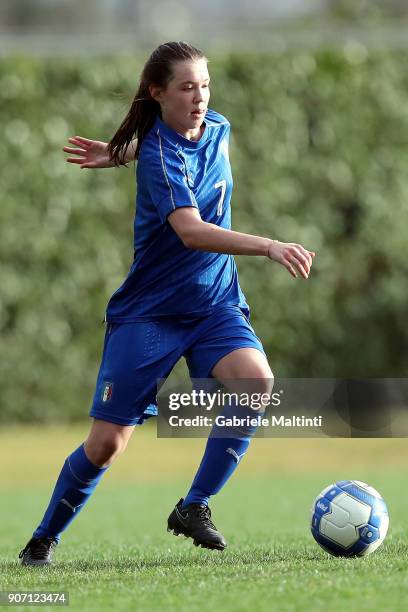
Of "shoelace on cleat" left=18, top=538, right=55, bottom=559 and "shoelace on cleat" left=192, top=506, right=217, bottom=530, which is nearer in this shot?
"shoelace on cleat" left=192, top=506, right=217, bottom=530

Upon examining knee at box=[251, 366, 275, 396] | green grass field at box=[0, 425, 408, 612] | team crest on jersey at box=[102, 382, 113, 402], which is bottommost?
green grass field at box=[0, 425, 408, 612]

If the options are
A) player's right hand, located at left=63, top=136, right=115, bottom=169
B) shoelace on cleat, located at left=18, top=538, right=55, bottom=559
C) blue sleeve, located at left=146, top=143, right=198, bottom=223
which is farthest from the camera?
player's right hand, located at left=63, top=136, right=115, bottom=169

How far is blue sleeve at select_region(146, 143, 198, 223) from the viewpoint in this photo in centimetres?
549

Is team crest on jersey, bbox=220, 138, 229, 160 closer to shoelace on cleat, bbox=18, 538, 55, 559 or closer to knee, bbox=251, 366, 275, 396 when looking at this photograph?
knee, bbox=251, 366, 275, 396

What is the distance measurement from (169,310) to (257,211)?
306 inches

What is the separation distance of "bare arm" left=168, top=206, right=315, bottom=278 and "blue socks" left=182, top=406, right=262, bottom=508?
79 cm

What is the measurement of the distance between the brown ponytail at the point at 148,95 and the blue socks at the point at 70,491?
139cm

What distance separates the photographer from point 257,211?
44.1 ft

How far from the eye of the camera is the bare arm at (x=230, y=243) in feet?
16.7

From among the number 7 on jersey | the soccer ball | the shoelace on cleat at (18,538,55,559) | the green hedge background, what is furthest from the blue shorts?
the green hedge background

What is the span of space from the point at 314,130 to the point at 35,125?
2936 millimetres

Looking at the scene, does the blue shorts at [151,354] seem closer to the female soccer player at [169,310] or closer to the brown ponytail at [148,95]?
the female soccer player at [169,310]

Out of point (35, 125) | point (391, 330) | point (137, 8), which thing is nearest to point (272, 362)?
point (391, 330)

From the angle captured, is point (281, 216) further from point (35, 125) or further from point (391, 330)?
point (35, 125)
